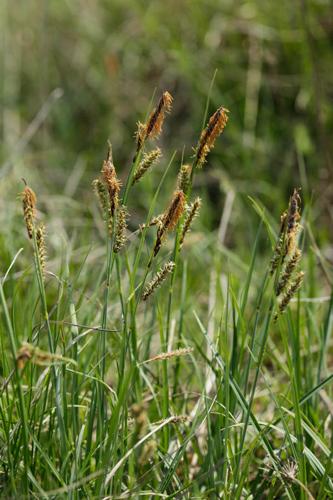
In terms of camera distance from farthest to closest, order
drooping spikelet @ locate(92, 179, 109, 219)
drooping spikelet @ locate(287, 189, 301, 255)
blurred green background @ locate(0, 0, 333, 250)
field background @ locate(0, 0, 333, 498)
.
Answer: blurred green background @ locate(0, 0, 333, 250) → field background @ locate(0, 0, 333, 498) → drooping spikelet @ locate(92, 179, 109, 219) → drooping spikelet @ locate(287, 189, 301, 255)

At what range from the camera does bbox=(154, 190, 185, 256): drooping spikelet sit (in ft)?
3.30

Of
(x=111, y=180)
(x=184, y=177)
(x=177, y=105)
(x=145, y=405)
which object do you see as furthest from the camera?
(x=177, y=105)

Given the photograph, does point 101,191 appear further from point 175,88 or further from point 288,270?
point 175,88

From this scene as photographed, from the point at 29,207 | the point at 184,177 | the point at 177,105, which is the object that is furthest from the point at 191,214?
the point at 177,105

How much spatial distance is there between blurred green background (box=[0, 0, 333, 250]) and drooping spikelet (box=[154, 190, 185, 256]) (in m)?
1.67

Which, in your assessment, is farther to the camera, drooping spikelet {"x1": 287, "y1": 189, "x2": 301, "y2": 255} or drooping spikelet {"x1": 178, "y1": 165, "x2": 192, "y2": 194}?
drooping spikelet {"x1": 178, "y1": 165, "x2": 192, "y2": 194}

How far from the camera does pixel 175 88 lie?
11.7ft

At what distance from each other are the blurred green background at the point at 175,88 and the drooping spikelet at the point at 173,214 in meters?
1.67

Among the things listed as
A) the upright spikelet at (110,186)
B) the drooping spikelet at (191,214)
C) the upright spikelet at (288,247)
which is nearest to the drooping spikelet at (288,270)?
the upright spikelet at (288,247)

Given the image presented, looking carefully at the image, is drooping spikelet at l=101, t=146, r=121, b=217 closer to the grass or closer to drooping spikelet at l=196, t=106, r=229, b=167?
the grass

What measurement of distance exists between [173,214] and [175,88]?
2.63 m

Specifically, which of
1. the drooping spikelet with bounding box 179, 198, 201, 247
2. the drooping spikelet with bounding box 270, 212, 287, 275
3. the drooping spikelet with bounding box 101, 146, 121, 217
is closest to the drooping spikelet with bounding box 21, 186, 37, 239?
the drooping spikelet with bounding box 101, 146, 121, 217

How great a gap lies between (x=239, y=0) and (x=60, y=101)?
957 mm

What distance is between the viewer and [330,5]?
322cm
